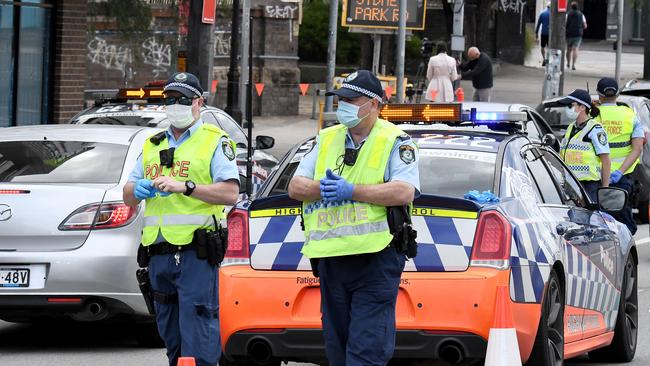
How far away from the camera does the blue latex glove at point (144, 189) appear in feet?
23.5

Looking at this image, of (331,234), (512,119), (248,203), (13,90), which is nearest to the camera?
(331,234)

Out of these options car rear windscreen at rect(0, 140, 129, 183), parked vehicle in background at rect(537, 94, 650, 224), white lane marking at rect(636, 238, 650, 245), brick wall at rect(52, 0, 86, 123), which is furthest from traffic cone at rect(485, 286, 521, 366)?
brick wall at rect(52, 0, 86, 123)

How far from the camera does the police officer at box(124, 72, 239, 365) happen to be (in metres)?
7.22

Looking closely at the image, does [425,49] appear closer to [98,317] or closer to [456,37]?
[456,37]

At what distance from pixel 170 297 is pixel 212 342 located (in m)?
0.30

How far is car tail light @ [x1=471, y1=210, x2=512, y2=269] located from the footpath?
17415 millimetres

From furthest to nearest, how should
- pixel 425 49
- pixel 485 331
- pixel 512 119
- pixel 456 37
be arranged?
pixel 425 49 < pixel 456 37 < pixel 512 119 < pixel 485 331

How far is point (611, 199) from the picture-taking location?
9.12 meters

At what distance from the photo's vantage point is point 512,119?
29.1ft

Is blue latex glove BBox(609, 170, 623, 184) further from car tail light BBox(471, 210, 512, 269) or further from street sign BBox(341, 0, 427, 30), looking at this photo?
street sign BBox(341, 0, 427, 30)


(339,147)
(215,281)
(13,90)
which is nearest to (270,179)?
(215,281)

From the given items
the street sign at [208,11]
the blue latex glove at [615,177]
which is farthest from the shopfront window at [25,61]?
the blue latex glove at [615,177]

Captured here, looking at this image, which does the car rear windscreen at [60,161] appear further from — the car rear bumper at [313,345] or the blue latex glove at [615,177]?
the blue latex glove at [615,177]

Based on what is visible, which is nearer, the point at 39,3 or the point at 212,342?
the point at 212,342
